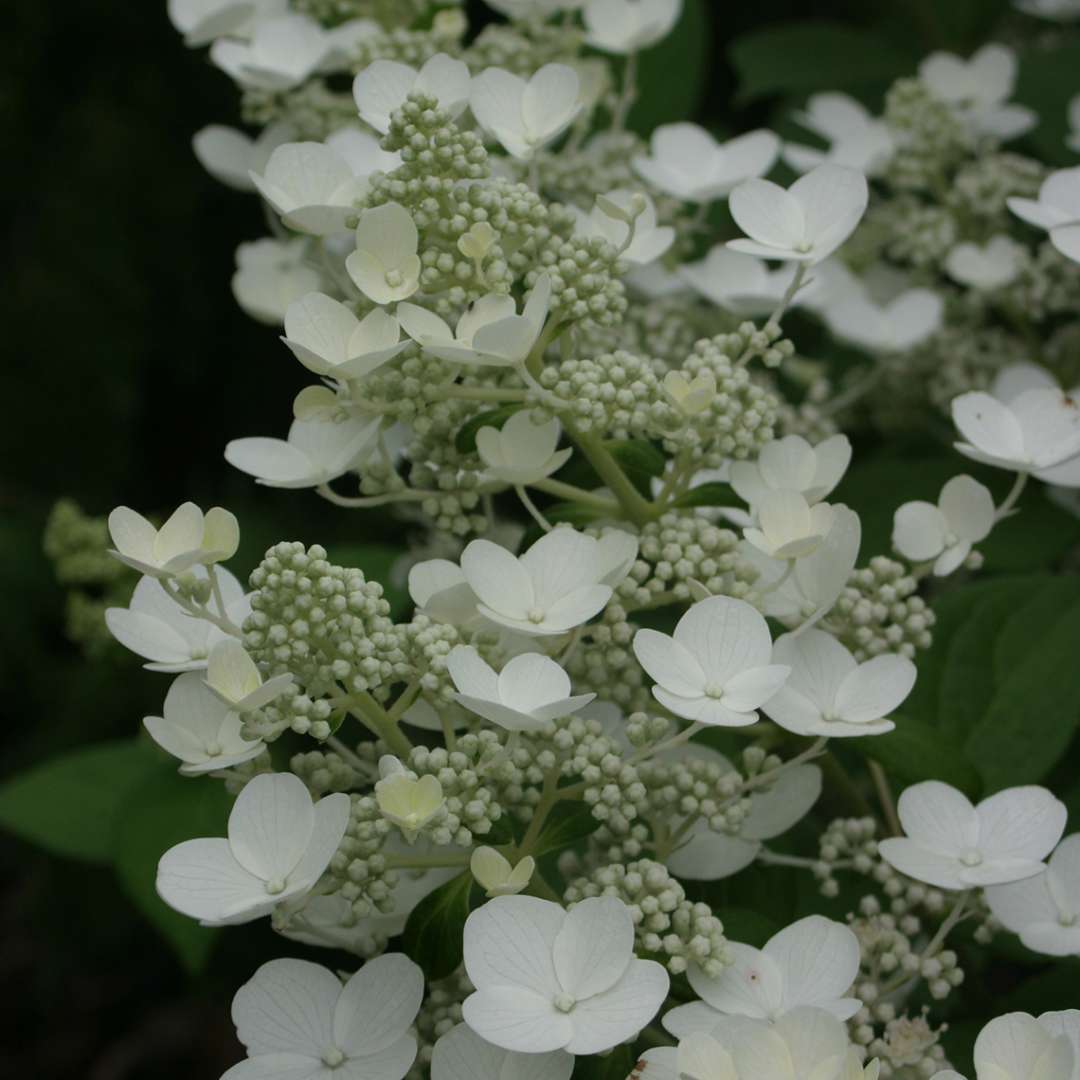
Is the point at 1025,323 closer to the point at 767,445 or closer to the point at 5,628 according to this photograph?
the point at 767,445

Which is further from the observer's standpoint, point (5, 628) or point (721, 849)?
point (5, 628)

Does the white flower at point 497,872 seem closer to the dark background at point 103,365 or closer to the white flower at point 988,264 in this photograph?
the white flower at point 988,264

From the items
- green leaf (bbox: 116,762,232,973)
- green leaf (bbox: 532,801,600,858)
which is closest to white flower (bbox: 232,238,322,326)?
green leaf (bbox: 116,762,232,973)

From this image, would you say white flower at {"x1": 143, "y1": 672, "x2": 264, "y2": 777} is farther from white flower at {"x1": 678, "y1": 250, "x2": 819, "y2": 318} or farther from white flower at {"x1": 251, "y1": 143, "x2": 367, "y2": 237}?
white flower at {"x1": 678, "y1": 250, "x2": 819, "y2": 318}

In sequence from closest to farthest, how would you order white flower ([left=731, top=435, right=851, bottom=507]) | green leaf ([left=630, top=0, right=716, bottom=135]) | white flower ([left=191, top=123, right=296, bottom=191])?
white flower ([left=731, top=435, right=851, bottom=507]) < white flower ([left=191, top=123, right=296, bottom=191]) < green leaf ([left=630, top=0, right=716, bottom=135])

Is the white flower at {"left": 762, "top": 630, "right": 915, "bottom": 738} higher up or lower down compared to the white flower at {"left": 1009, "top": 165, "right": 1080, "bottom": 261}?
lower down

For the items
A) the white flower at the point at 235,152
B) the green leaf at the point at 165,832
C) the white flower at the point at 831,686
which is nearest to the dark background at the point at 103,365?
the green leaf at the point at 165,832

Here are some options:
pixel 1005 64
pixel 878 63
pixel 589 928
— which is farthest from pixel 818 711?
pixel 878 63
